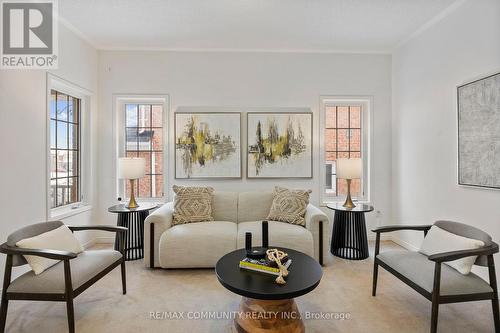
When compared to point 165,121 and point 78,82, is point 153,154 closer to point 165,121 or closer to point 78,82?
point 165,121

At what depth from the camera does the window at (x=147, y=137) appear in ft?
13.3

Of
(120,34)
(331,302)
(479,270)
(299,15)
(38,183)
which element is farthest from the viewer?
(120,34)

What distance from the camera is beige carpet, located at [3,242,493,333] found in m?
1.99

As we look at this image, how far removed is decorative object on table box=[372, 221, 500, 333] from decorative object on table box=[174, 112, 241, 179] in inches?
99.8

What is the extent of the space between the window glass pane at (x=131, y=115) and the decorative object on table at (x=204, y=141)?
0.68 meters

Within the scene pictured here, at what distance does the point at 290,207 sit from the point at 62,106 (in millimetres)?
3178

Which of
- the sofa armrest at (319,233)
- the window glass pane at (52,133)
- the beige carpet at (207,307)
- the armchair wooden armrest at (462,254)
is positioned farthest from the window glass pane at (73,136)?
the armchair wooden armrest at (462,254)

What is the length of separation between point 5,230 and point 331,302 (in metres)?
2.98

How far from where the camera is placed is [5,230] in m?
2.42

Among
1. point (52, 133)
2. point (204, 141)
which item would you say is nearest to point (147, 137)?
point (204, 141)

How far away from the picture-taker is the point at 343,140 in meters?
4.13

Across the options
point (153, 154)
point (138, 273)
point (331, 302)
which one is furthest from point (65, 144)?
point (331, 302)

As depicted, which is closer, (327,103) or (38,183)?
(38,183)

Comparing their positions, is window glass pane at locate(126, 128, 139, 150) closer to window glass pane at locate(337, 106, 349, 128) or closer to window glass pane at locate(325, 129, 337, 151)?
window glass pane at locate(325, 129, 337, 151)
